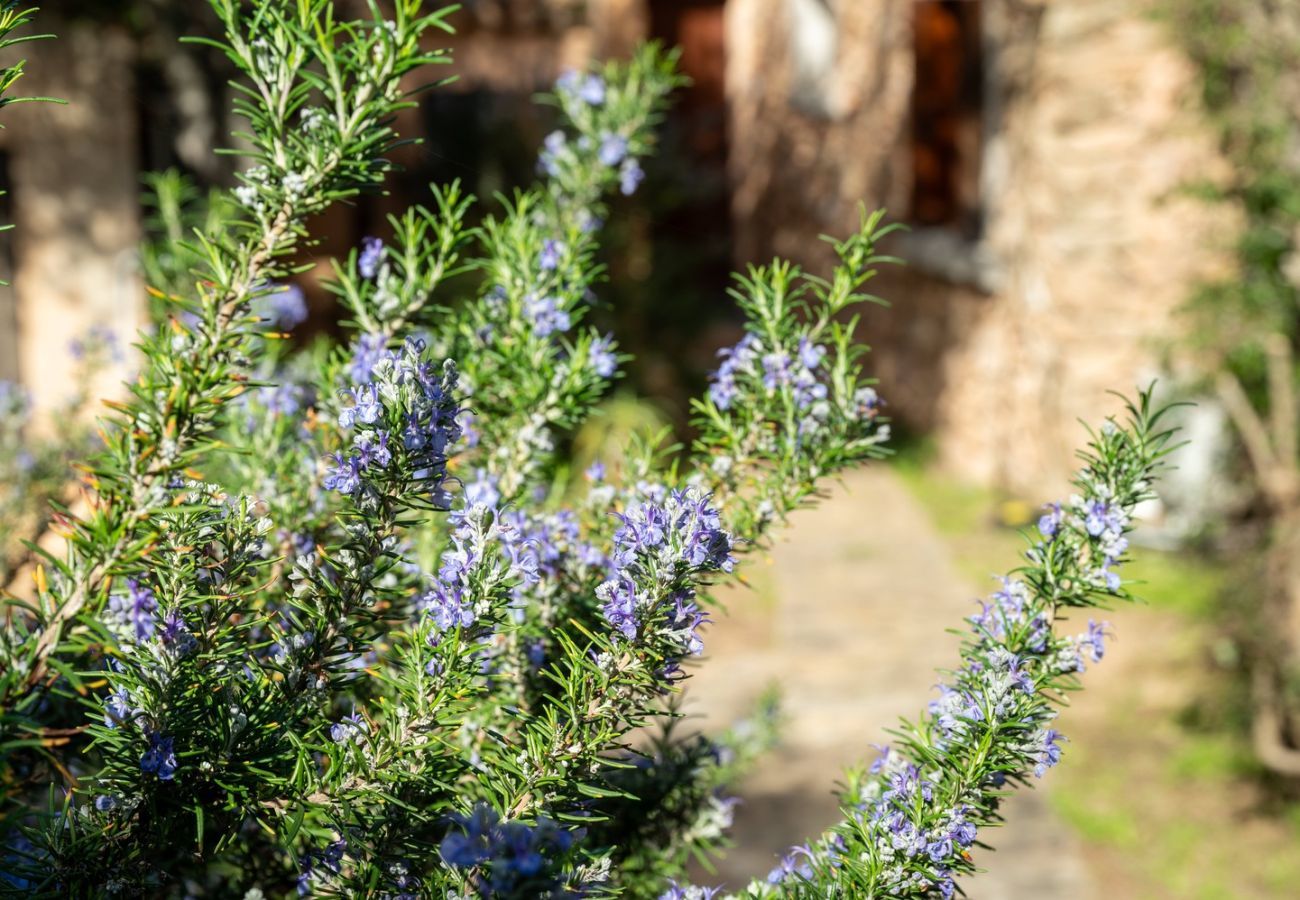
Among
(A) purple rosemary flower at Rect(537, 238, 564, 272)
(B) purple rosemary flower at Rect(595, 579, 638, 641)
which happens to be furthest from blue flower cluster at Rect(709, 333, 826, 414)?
(B) purple rosemary flower at Rect(595, 579, 638, 641)

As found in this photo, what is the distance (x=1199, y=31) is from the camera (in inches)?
253

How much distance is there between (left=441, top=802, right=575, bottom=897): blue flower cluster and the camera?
3.04ft

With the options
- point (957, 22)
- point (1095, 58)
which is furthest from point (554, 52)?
point (1095, 58)

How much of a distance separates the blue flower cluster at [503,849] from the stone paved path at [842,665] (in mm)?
2424

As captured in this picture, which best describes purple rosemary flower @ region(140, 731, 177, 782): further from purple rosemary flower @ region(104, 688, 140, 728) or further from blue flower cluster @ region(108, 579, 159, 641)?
blue flower cluster @ region(108, 579, 159, 641)

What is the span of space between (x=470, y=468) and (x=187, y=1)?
6.56 metres

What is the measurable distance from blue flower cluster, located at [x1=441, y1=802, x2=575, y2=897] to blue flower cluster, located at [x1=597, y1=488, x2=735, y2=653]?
0.23 meters

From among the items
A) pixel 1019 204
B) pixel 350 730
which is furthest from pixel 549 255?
pixel 1019 204

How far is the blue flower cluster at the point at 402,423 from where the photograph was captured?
1.14 metres

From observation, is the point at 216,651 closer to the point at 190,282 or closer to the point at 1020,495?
the point at 190,282

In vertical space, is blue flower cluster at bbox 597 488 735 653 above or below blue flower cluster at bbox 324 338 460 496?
below

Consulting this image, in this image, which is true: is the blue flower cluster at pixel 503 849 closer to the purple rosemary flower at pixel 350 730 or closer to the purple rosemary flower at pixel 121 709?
the purple rosemary flower at pixel 350 730

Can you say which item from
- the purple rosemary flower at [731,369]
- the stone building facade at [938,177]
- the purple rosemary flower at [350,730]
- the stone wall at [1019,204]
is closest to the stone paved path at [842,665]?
the stone wall at [1019,204]

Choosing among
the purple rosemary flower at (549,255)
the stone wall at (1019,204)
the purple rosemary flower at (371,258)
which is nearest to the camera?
the purple rosemary flower at (371,258)
